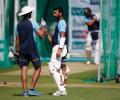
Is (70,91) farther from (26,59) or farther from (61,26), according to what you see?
(61,26)

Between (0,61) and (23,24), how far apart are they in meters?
8.98

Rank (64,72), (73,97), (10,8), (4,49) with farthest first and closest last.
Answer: (10,8), (4,49), (64,72), (73,97)

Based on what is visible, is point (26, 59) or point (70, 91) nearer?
point (26, 59)

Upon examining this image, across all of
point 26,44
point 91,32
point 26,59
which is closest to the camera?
point 26,44

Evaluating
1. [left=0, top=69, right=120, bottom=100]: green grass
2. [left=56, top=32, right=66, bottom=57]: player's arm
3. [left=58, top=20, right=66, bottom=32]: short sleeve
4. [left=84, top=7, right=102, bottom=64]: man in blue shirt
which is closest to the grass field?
[left=0, top=69, right=120, bottom=100]: green grass

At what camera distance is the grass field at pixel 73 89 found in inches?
557

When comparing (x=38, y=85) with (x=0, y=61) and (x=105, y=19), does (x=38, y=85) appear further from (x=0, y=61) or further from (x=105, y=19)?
(x=0, y=61)

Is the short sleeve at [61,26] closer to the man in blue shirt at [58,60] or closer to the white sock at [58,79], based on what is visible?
the man in blue shirt at [58,60]

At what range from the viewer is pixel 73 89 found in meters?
15.8

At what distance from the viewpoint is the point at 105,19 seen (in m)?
17.9

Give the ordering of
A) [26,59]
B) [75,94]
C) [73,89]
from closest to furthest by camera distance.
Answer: [26,59], [75,94], [73,89]

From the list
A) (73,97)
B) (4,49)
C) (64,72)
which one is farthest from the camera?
(4,49)

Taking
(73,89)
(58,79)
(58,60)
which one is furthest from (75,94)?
(73,89)

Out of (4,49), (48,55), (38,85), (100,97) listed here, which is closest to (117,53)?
(38,85)
